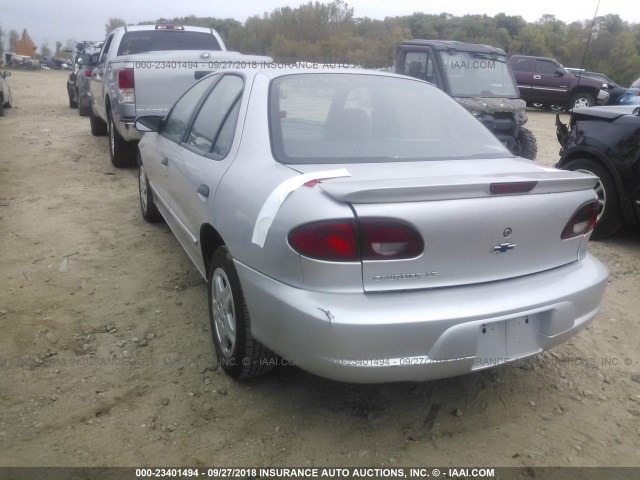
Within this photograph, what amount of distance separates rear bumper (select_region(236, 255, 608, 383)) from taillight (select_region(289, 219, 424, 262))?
0.50 ft

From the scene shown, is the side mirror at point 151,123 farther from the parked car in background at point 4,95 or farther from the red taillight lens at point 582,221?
the parked car in background at point 4,95

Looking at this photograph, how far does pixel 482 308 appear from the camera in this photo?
2.21 m

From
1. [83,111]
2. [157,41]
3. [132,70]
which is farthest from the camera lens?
[83,111]

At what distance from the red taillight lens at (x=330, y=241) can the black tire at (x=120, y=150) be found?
5972 millimetres

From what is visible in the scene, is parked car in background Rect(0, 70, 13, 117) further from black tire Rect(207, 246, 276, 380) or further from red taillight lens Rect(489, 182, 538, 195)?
red taillight lens Rect(489, 182, 538, 195)

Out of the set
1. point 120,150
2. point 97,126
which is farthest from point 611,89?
point 120,150

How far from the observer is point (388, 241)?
212cm

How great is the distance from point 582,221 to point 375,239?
114cm

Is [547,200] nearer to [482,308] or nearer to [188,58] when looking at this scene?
[482,308]

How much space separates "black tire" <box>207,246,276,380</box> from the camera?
103 inches

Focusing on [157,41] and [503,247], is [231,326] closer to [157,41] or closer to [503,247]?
[503,247]

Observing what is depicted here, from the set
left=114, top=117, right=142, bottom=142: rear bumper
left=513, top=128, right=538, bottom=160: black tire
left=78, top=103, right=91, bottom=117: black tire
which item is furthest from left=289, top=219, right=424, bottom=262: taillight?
left=78, top=103, right=91, bottom=117: black tire

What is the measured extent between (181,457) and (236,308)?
68 centimetres

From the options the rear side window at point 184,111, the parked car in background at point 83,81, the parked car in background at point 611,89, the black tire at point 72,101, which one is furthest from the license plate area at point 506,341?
the parked car in background at point 611,89
